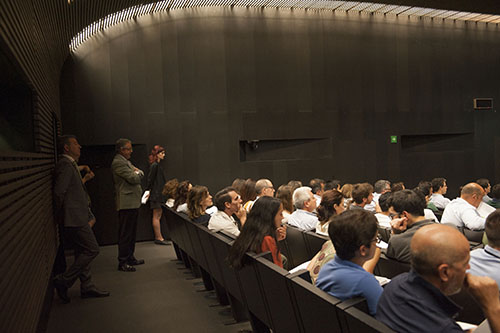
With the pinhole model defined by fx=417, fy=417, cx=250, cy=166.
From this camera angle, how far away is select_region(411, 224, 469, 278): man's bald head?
1.53m

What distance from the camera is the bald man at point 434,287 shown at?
147 centimetres

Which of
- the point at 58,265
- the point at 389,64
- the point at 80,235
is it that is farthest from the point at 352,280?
the point at 389,64

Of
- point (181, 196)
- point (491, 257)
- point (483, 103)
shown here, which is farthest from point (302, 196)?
point (483, 103)

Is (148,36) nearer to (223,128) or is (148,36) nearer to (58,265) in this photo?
(223,128)

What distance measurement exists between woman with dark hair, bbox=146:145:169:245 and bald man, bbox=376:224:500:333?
5.74 meters

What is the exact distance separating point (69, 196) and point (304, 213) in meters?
2.33

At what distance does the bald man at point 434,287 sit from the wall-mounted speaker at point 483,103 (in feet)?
32.9

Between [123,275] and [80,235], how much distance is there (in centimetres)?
134

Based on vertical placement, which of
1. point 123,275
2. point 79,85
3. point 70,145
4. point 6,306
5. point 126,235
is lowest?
point 123,275

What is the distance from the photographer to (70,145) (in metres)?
4.12

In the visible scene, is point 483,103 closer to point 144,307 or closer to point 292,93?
point 292,93

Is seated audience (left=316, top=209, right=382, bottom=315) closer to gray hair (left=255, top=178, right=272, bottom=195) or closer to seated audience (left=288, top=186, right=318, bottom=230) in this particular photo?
seated audience (left=288, top=186, right=318, bottom=230)

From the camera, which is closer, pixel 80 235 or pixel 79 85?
pixel 80 235

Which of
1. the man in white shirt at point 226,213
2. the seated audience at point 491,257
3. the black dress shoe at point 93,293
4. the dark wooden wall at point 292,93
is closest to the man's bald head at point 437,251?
the seated audience at point 491,257
